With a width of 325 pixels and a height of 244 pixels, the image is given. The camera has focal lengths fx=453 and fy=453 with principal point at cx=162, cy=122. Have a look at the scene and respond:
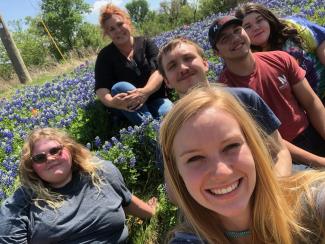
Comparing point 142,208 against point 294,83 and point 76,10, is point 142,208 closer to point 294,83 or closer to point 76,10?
point 294,83

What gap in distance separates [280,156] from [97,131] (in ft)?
10.7

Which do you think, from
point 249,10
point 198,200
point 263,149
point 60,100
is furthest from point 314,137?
point 60,100

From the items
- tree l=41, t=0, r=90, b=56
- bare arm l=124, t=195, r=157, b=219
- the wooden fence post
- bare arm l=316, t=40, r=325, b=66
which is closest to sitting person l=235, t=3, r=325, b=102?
bare arm l=316, t=40, r=325, b=66

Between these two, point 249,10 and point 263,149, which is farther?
point 249,10

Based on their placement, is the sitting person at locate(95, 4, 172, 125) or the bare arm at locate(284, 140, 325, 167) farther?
the sitting person at locate(95, 4, 172, 125)

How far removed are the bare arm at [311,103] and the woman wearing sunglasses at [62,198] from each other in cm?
160

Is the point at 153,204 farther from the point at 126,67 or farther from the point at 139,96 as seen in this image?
the point at 126,67

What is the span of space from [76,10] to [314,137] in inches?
1657

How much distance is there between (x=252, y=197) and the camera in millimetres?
1885

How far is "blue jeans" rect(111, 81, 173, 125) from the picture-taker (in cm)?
513

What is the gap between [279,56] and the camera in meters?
3.57

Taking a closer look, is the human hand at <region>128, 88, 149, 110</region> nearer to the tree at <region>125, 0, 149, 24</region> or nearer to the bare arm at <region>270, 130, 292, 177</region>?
the bare arm at <region>270, 130, 292, 177</region>

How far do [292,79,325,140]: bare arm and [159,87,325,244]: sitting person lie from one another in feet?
5.63

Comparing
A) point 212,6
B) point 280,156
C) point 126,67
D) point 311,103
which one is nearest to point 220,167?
point 280,156
